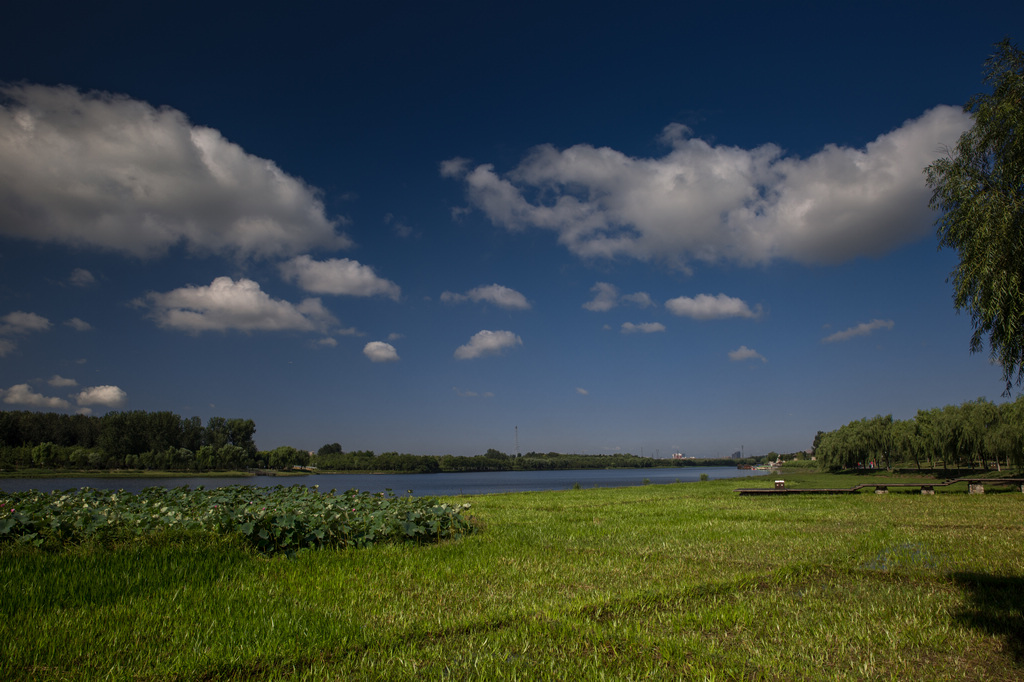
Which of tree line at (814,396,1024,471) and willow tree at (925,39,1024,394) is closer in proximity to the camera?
willow tree at (925,39,1024,394)

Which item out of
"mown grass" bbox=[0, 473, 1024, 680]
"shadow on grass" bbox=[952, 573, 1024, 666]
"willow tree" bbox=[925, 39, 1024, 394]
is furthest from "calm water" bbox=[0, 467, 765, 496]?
"willow tree" bbox=[925, 39, 1024, 394]

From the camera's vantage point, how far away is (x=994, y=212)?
1116cm

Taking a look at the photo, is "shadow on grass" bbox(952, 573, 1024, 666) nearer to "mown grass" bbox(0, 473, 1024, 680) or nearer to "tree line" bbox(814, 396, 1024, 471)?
"mown grass" bbox(0, 473, 1024, 680)

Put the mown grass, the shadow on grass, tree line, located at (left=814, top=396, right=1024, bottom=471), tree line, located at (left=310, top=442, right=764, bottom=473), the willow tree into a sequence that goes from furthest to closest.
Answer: tree line, located at (left=310, top=442, right=764, bottom=473) < tree line, located at (left=814, top=396, right=1024, bottom=471) < the willow tree < the shadow on grass < the mown grass

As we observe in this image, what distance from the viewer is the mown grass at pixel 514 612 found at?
398cm

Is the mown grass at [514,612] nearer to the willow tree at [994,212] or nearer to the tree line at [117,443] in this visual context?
the willow tree at [994,212]

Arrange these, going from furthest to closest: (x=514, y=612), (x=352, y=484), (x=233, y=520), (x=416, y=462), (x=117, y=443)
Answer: (x=416, y=462), (x=117, y=443), (x=352, y=484), (x=233, y=520), (x=514, y=612)

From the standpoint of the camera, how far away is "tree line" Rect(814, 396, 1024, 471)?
30.5 m

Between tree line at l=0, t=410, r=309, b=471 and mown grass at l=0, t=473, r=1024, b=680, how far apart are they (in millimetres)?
92556

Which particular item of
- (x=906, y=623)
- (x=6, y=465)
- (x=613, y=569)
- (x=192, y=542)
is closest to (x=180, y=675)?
(x=192, y=542)

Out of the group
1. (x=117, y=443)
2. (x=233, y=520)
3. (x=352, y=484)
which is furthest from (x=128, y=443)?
(x=233, y=520)

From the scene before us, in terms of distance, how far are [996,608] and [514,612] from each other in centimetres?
522

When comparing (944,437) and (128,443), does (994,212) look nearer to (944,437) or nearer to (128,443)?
(944,437)

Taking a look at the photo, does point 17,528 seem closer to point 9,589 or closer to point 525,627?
point 9,589
